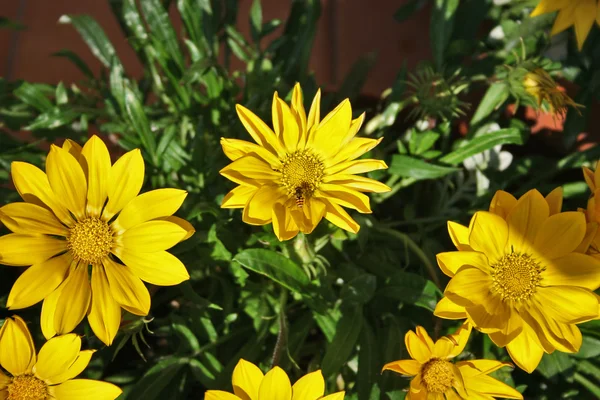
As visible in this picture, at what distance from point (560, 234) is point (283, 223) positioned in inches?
14.1

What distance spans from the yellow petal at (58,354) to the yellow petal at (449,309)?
45cm

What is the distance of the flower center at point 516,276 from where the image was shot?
31.2 inches

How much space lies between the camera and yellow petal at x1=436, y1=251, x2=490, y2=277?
0.71 meters

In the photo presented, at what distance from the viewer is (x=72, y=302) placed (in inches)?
28.0

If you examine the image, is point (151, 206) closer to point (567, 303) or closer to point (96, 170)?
point (96, 170)

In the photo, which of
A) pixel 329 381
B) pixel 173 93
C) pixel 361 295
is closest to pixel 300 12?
pixel 173 93

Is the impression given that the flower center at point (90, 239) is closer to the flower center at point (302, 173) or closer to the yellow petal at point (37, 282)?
the yellow petal at point (37, 282)

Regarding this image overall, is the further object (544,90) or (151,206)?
(544,90)

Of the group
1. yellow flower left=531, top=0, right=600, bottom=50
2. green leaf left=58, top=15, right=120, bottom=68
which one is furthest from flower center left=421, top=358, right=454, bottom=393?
green leaf left=58, top=15, right=120, bottom=68

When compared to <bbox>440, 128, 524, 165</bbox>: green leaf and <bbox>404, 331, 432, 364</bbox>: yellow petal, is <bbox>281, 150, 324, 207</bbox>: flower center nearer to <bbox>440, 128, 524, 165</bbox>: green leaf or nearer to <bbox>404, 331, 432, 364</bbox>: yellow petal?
<bbox>404, 331, 432, 364</bbox>: yellow petal

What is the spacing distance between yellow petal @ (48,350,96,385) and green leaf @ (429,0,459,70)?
0.81m

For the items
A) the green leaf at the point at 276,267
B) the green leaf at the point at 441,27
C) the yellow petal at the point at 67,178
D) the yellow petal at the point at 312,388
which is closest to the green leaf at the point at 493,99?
the green leaf at the point at 441,27

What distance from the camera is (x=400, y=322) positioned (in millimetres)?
979

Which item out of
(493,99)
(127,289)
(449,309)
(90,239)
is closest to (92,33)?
(90,239)
